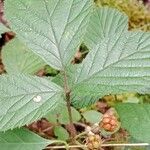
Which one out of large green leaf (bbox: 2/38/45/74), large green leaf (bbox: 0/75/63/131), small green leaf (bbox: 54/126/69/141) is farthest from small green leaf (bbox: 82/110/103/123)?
large green leaf (bbox: 0/75/63/131)

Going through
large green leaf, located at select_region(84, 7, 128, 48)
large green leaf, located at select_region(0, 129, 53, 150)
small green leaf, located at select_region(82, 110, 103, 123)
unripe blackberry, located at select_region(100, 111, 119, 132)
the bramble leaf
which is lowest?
large green leaf, located at select_region(0, 129, 53, 150)

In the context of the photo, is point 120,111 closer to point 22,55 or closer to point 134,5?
point 22,55

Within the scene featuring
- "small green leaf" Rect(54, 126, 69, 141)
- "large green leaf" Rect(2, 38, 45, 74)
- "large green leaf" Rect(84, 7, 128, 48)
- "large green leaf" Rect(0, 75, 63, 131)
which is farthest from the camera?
"small green leaf" Rect(54, 126, 69, 141)

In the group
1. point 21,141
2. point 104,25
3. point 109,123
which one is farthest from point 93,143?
point 104,25

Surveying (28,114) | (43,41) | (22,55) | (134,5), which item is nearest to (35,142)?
(28,114)

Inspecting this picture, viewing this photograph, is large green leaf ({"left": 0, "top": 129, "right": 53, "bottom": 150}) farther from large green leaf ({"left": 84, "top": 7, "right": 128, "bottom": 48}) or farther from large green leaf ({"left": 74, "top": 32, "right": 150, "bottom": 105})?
large green leaf ({"left": 84, "top": 7, "right": 128, "bottom": 48})

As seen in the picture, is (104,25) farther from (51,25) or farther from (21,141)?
(21,141)
